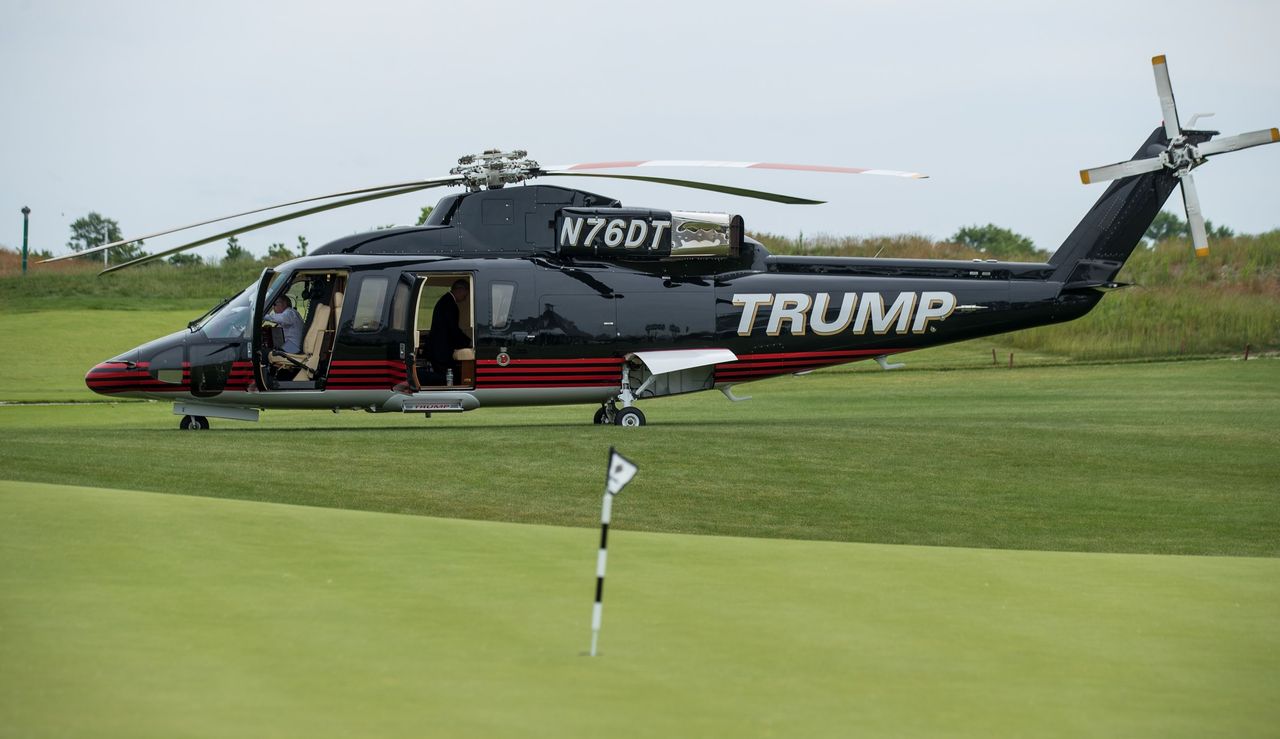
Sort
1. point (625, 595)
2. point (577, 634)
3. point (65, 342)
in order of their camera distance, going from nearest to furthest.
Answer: point (577, 634), point (625, 595), point (65, 342)

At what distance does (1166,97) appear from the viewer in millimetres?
20469

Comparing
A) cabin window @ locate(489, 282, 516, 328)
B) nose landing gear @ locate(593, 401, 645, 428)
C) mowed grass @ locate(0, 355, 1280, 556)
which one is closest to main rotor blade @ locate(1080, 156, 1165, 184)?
mowed grass @ locate(0, 355, 1280, 556)

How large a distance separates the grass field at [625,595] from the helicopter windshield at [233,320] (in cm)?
238

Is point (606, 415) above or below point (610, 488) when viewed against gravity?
below

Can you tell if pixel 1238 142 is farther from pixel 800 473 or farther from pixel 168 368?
pixel 168 368

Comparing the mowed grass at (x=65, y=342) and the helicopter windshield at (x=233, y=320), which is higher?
the helicopter windshield at (x=233, y=320)

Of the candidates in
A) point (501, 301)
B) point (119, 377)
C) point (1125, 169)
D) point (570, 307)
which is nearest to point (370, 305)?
point (501, 301)

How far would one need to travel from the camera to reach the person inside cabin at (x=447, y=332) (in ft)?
63.9

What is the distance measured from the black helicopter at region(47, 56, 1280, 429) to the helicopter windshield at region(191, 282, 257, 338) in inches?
1.2

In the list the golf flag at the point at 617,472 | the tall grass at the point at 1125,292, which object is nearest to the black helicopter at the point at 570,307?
the golf flag at the point at 617,472

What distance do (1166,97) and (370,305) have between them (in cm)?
1145

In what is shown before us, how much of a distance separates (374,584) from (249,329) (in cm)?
1218

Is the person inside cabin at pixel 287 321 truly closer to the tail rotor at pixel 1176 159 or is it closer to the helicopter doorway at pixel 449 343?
the helicopter doorway at pixel 449 343

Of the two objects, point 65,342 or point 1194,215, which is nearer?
point 1194,215
